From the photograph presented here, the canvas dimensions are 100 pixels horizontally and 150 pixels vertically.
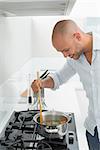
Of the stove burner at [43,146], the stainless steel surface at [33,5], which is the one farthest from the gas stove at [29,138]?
the stainless steel surface at [33,5]

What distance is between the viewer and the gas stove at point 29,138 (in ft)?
3.69

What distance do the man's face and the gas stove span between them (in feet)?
1.26

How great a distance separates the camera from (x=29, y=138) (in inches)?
48.3

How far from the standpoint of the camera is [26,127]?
53.9 inches

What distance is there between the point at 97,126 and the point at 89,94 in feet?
0.52

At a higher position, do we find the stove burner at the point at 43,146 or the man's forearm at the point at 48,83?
the man's forearm at the point at 48,83

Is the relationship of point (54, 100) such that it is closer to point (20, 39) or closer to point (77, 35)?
point (20, 39)

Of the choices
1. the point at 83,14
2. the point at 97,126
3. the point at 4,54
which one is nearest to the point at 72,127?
the point at 97,126

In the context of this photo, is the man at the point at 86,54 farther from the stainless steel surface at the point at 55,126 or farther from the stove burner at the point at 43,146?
the stove burner at the point at 43,146

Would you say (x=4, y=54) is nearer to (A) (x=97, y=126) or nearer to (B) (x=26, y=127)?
(B) (x=26, y=127)

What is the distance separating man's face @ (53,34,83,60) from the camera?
3.84 ft

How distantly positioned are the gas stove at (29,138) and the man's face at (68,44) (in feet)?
1.26

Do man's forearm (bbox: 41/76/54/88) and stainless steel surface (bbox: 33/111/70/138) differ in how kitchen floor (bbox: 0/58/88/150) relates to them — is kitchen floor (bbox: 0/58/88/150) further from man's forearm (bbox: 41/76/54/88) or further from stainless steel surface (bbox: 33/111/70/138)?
man's forearm (bbox: 41/76/54/88)

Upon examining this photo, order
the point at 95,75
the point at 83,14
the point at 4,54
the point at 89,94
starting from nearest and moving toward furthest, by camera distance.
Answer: the point at 95,75, the point at 89,94, the point at 4,54, the point at 83,14
